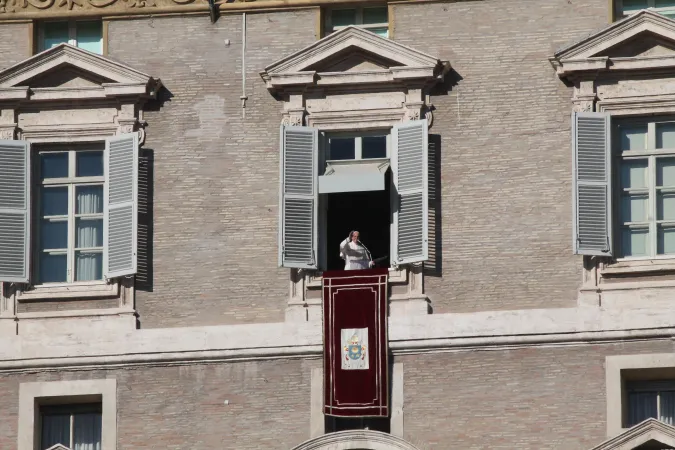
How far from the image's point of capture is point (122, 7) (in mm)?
43562

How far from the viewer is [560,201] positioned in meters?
41.7

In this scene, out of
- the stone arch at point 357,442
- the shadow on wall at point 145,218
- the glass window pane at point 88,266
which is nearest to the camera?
the stone arch at point 357,442

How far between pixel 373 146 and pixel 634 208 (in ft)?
12.3

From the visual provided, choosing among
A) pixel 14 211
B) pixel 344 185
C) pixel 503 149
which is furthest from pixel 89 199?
pixel 503 149

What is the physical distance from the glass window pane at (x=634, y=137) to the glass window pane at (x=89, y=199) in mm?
7385

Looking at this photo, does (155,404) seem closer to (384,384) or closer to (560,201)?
(384,384)

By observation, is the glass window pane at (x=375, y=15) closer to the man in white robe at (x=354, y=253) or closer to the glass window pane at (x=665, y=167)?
the man in white robe at (x=354, y=253)

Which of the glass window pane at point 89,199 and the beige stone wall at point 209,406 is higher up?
the glass window pane at point 89,199

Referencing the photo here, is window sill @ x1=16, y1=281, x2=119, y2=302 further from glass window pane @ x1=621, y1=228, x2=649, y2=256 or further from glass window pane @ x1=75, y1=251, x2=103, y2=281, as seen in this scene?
glass window pane @ x1=621, y1=228, x2=649, y2=256

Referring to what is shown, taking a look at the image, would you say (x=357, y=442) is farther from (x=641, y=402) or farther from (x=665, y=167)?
(x=665, y=167)

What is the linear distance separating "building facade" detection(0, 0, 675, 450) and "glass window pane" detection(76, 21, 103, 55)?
0.24m

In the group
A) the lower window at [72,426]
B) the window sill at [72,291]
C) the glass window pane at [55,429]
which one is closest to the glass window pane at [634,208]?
the window sill at [72,291]

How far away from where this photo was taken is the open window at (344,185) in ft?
137

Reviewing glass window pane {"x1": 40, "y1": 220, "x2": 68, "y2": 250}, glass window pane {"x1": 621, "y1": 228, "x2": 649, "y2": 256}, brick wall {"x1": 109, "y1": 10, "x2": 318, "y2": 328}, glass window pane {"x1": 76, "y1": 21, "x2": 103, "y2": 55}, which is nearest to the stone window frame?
brick wall {"x1": 109, "y1": 10, "x2": 318, "y2": 328}
